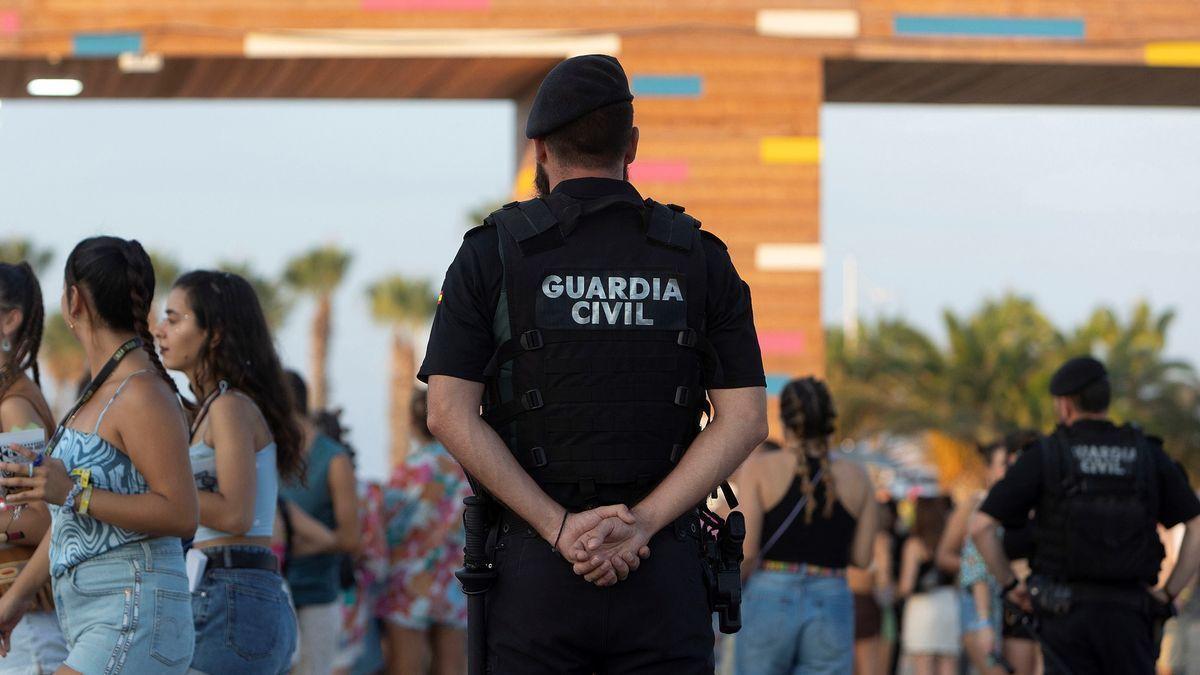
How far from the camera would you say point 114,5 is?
1152cm

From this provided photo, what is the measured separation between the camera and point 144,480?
13.9 feet

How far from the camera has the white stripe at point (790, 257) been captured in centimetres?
1186

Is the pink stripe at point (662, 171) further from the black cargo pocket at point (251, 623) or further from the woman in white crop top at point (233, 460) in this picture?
the black cargo pocket at point (251, 623)

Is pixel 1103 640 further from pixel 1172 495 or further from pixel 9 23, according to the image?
pixel 9 23

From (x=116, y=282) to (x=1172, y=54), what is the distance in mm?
9763

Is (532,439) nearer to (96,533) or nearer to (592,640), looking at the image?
(592,640)

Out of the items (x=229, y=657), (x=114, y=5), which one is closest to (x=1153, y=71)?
(x=114, y=5)

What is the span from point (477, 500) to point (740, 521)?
22.8 inches

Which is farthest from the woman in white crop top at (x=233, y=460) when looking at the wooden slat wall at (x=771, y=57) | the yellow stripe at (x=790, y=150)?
the yellow stripe at (x=790, y=150)

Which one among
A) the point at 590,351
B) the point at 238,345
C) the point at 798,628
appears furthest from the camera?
the point at 798,628

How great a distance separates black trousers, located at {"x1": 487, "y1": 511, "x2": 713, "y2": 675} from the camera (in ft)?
11.3

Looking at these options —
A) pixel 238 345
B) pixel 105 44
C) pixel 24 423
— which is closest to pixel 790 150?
pixel 105 44

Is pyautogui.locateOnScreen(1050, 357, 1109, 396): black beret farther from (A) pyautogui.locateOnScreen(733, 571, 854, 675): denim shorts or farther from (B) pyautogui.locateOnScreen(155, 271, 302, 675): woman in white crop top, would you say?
(B) pyautogui.locateOnScreen(155, 271, 302, 675): woman in white crop top

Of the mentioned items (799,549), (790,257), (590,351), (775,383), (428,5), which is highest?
(428,5)
